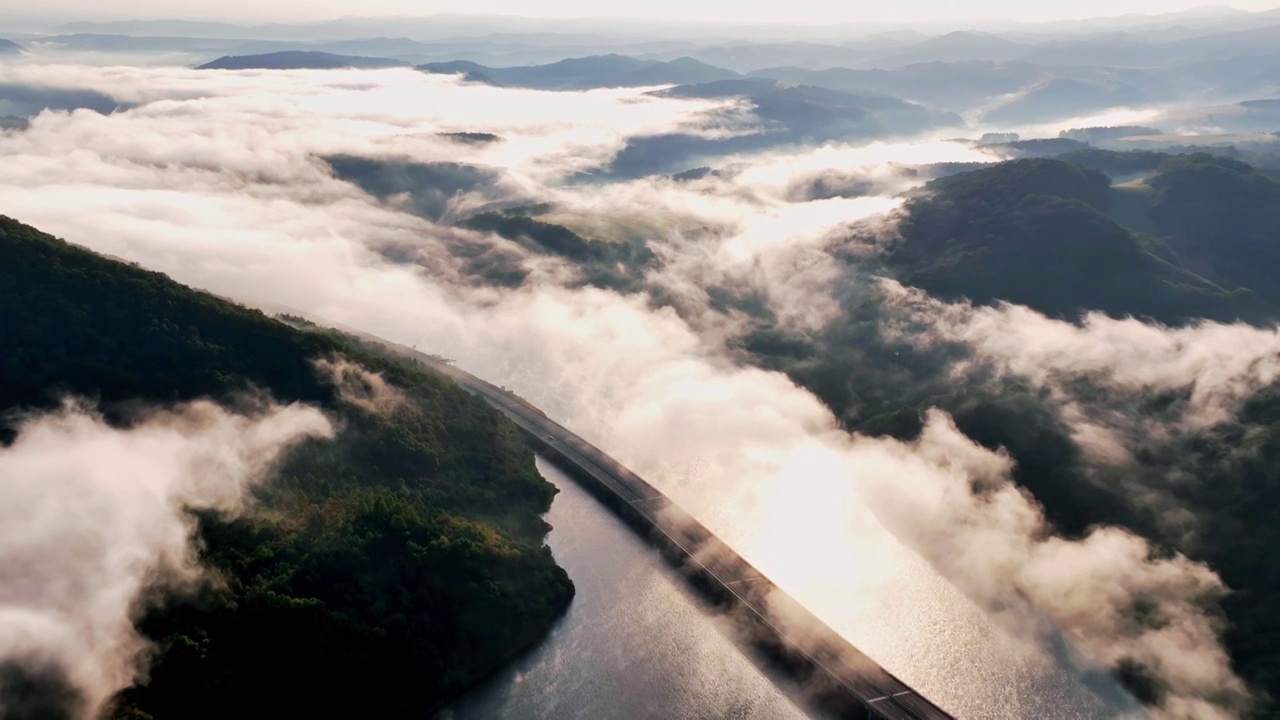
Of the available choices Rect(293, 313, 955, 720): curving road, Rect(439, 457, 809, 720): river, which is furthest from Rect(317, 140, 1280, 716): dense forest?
Rect(439, 457, 809, 720): river

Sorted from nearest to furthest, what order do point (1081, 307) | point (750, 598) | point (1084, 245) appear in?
point (750, 598)
point (1081, 307)
point (1084, 245)

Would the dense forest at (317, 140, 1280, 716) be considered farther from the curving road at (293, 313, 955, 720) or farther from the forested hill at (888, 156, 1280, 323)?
the curving road at (293, 313, 955, 720)

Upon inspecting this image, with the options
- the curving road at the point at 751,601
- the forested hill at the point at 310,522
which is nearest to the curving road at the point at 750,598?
the curving road at the point at 751,601

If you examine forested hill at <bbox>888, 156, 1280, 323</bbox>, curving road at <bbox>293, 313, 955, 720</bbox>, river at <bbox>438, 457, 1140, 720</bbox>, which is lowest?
river at <bbox>438, 457, 1140, 720</bbox>

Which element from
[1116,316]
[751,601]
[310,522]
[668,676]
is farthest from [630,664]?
[1116,316]

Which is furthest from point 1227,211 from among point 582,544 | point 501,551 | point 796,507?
point 501,551

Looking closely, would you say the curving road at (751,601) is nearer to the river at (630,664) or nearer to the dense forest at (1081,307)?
the river at (630,664)

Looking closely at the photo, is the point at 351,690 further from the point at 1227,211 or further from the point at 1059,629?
the point at 1227,211

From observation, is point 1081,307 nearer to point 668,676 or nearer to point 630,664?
point 668,676
